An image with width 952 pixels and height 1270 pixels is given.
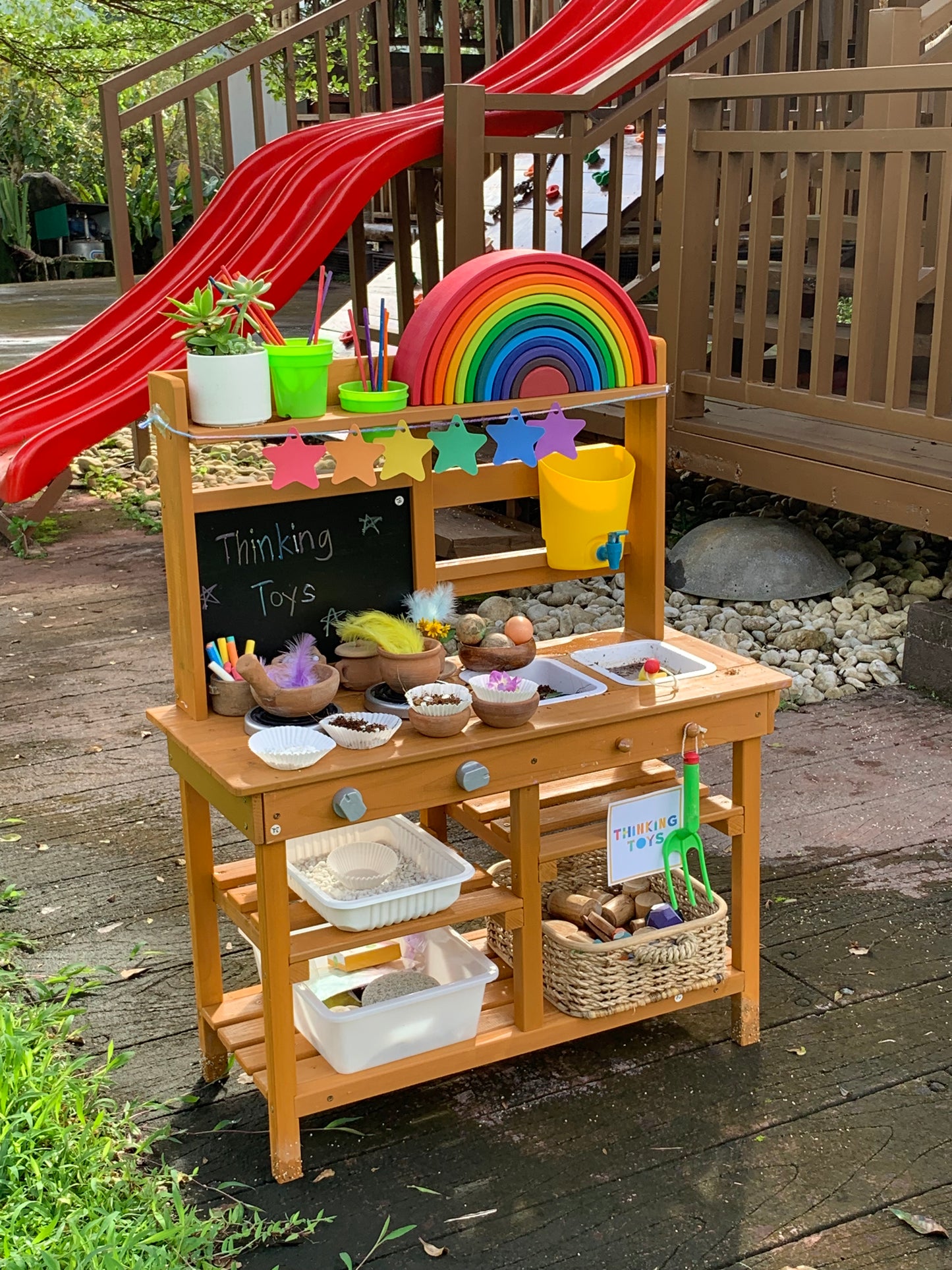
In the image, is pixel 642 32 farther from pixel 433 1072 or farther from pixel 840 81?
pixel 433 1072

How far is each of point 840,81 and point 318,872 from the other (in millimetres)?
3445

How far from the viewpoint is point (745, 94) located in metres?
5.21

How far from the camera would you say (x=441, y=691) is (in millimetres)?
2676

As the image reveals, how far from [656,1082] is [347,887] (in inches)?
29.6

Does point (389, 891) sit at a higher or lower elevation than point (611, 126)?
lower

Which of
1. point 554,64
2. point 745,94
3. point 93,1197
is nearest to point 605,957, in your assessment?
point 93,1197

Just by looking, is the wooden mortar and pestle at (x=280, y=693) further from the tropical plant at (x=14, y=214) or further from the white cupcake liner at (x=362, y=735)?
the tropical plant at (x=14, y=214)

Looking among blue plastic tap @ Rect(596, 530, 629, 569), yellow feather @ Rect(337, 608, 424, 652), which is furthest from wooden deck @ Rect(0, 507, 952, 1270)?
blue plastic tap @ Rect(596, 530, 629, 569)

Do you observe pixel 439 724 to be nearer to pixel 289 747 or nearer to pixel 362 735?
pixel 362 735

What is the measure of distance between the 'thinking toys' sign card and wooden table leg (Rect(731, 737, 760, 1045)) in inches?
7.2

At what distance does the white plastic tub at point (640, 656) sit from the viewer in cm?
299

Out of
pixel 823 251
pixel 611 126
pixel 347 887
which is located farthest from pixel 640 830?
pixel 611 126

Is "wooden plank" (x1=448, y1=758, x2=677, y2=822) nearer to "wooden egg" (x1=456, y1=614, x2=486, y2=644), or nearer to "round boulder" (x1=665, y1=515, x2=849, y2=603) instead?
"wooden egg" (x1=456, y1=614, x2=486, y2=644)

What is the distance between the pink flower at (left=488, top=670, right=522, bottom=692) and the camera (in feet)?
8.77
